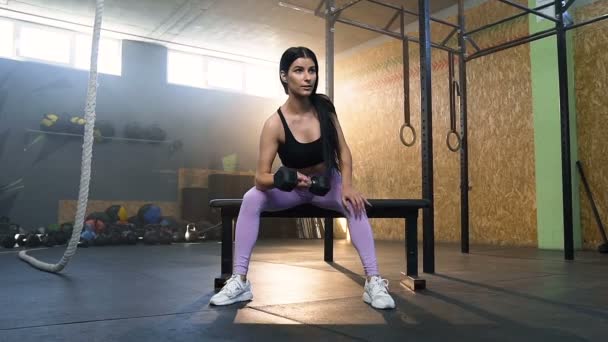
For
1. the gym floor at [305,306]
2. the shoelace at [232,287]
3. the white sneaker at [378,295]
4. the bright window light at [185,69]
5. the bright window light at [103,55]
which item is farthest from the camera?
the bright window light at [185,69]

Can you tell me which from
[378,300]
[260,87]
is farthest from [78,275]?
[260,87]

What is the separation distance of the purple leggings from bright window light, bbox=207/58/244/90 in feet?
21.3

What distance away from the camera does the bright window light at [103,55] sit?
7.04m

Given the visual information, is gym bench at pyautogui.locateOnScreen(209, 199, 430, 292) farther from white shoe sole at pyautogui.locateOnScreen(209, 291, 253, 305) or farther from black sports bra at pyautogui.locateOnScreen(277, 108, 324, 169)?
white shoe sole at pyautogui.locateOnScreen(209, 291, 253, 305)

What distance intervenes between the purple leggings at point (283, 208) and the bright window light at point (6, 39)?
6.11 m

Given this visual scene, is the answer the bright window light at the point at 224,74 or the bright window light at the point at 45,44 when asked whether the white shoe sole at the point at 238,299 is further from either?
the bright window light at the point at 224,74

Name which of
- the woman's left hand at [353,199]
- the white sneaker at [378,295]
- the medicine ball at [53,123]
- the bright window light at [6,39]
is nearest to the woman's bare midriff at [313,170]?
the woman's left hand at [353,199]

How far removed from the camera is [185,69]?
7824 millimetres

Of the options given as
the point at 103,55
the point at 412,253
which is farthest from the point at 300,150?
the point at 103,55

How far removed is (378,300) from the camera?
168 cm

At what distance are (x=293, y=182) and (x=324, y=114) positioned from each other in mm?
325

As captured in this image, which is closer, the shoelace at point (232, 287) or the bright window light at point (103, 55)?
the shoelace at point (232, 287)

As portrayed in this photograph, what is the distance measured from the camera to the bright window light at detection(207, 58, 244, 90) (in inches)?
317

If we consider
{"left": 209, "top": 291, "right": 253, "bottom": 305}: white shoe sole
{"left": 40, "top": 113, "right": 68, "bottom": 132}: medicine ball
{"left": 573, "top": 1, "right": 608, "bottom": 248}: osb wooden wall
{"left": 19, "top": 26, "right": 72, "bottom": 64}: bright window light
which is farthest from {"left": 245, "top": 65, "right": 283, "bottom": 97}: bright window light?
{"left": 209, "top": 291, "right": 253, "bottom": 305}: white shoe sole
